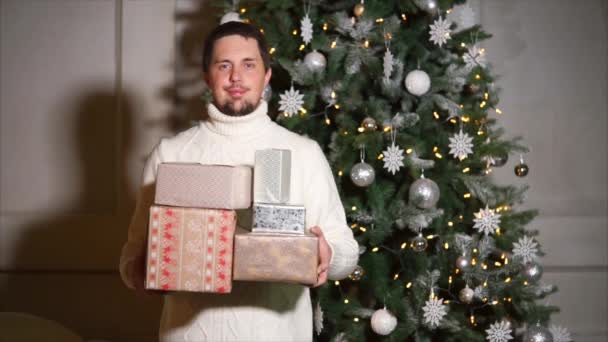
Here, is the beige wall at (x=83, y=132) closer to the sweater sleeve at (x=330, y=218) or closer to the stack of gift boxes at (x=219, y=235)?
the sweater sleeve at (x=330, y=218)

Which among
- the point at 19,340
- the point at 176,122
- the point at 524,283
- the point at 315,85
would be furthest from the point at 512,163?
the point at 19,340

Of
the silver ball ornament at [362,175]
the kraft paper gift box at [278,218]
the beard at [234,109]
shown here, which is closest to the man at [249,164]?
the beard at [234,109]

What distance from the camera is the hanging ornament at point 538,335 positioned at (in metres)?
2.66

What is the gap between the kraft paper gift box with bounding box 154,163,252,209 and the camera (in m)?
1.57

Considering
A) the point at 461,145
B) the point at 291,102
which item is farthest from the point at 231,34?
the point at 461,145

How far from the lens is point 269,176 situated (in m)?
1.59

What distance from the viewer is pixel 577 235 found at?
11.2ft

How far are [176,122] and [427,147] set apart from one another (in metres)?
1.26

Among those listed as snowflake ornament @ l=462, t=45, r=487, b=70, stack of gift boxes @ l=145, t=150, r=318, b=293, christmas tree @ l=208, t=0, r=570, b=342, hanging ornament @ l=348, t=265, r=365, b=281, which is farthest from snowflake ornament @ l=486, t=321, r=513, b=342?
stack of gift boxes @ l=145, t=150, r=318, b=293

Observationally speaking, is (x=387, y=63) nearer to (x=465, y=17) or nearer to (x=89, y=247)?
(x=465, y=17)

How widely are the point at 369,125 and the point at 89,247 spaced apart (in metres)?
1.57

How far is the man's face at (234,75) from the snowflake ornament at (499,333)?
140 cm

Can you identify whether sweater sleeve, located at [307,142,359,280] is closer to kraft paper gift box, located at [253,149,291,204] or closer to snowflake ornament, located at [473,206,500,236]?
kraft paper gift box, located at [253,149,291,204]

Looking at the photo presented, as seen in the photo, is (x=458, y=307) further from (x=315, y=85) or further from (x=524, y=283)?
(x=315, y=85)
